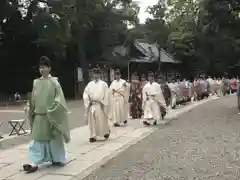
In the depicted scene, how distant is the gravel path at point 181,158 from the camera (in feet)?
23.6

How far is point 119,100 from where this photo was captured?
1524 centimetres

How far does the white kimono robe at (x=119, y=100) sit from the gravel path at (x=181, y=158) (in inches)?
83.4

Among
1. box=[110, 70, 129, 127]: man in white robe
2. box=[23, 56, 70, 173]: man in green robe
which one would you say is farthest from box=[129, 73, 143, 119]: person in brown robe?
box=[23, 56, 70, 173]: man in green robe

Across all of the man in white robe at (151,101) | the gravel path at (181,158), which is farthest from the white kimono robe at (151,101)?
the gravel path at (181,158)

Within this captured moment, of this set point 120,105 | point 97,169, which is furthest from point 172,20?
point 97,169

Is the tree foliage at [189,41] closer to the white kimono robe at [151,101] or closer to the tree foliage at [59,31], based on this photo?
→ the tree foliage at [59,31]

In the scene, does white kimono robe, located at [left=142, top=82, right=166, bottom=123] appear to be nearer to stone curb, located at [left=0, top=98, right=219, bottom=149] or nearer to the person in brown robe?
the person in brown robe

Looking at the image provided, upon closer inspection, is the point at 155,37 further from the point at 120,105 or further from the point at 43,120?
the point at 43,120

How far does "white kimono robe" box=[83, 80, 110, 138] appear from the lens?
10898mm

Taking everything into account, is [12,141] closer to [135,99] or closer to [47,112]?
[47,112]

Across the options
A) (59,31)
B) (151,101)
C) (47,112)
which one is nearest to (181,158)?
(47,112)

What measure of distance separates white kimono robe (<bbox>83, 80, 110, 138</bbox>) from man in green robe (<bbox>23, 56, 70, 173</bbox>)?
2979 millimetres

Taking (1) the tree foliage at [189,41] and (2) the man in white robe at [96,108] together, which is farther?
(1) the tree foliage at [189,41]

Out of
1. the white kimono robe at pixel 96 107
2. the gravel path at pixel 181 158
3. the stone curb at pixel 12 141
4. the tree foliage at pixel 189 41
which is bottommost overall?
the gravel path at pixel 181 158
